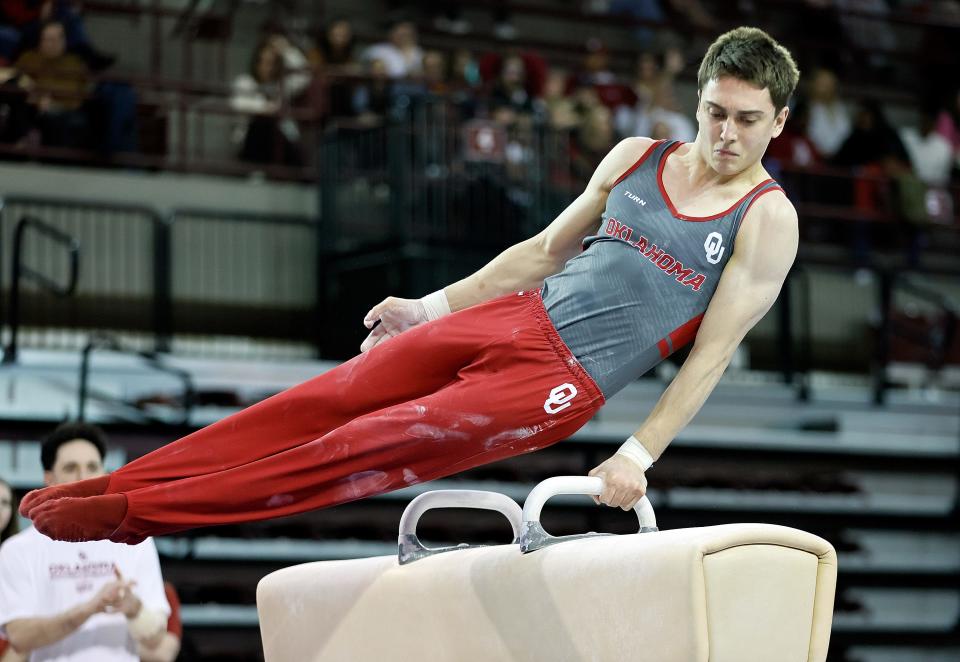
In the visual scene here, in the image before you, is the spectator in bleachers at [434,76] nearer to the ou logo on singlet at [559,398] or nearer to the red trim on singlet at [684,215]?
the red trim on singlet at [684,215]

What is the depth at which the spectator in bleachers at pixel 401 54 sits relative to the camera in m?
9.70

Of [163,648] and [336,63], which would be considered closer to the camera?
[163,648]

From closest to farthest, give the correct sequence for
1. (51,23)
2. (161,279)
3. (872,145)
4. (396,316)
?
(396,316)
(161,279)
(51,23)
(872,145)

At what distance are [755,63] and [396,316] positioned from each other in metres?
1.05

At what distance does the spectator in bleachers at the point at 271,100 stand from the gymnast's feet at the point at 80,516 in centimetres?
660

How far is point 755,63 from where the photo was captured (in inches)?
115

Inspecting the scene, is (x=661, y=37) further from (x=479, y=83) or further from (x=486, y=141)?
(x=486, y=141)

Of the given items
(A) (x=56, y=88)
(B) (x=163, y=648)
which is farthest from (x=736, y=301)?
(A) (x=56, y=88)

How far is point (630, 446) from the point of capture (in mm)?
2893

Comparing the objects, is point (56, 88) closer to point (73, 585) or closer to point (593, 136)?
point (593, 136)

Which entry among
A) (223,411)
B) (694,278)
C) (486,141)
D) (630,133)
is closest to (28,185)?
(223,411)

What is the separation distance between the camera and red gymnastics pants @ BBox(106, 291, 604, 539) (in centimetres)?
289

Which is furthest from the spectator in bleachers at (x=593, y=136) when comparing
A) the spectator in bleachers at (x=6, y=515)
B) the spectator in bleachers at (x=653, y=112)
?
the spectator in bleachers at (x=6, y=515)

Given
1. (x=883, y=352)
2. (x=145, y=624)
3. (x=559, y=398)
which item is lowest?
(x=883, y=352)
